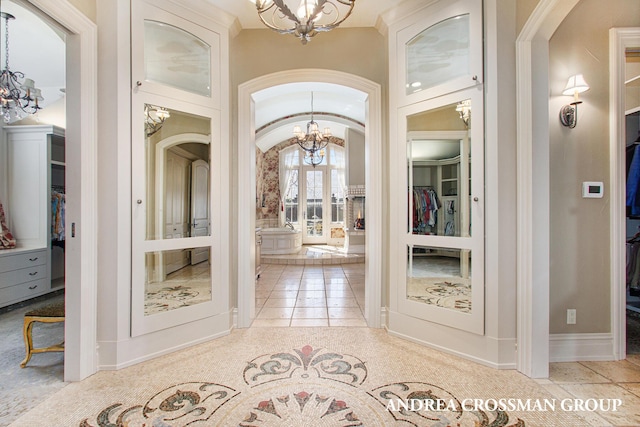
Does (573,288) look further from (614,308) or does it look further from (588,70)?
(588,70)

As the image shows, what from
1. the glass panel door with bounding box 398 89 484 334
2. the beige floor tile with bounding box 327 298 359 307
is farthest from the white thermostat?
the beige floor tile with bounding box 327 298 359 307

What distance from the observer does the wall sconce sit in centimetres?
217

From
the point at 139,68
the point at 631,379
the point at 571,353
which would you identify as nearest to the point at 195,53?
the point at 139,68

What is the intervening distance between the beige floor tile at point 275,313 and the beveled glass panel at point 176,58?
2.44m

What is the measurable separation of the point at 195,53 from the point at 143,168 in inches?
47.0

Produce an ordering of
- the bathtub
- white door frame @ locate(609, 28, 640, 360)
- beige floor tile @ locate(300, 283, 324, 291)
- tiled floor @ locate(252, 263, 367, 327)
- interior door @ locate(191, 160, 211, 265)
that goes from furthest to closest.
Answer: the bathtub
beige floor tile @ locate(300, 283, 324, 291)
tiled floor @ locate(252, 263, 367, 327)
interior door @ locate(191, 160, 211, 265)
white door frame @ locate(609, 28, 640, 360)

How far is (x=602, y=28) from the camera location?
2320 mm

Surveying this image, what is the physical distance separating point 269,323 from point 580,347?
277cm

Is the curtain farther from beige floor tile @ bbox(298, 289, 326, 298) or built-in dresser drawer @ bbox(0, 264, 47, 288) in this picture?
built-in dresser drawer @ bbox(0, 264, 47, 288)

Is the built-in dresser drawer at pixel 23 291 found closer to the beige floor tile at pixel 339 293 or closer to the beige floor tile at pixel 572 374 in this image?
the beige floor tile at pixel 339 293

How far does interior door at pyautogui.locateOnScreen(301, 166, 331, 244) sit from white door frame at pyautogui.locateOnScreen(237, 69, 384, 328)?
6.43m

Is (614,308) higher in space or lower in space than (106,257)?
lower

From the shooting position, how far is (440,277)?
8.39ft

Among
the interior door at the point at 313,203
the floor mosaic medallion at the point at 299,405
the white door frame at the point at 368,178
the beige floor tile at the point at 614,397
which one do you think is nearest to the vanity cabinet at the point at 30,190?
the white door frame at the point at 368,178
